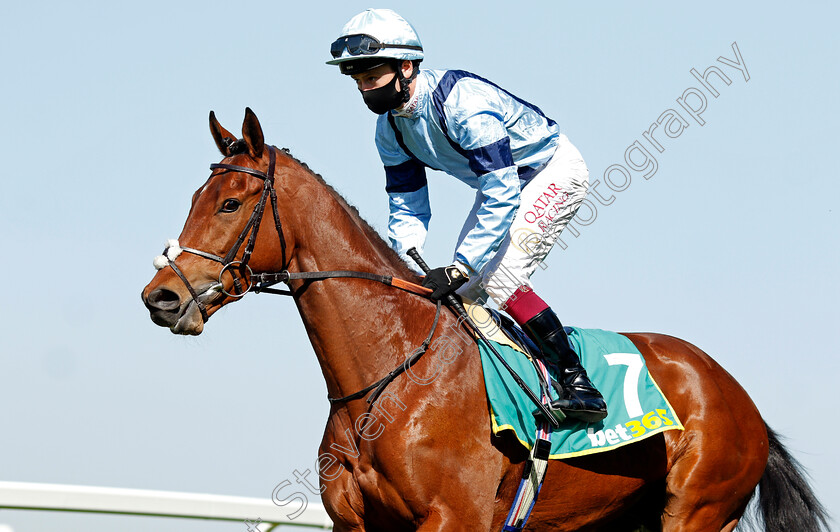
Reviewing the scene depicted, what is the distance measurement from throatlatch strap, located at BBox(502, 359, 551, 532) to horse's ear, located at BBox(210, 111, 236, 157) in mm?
1776

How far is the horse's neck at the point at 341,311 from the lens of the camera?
4059mm

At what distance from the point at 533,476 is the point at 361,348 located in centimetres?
97

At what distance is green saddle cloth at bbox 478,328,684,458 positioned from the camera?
4125 millimetres

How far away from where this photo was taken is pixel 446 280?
4254mm

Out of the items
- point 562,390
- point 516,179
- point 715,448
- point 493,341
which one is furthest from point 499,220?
point 715,448

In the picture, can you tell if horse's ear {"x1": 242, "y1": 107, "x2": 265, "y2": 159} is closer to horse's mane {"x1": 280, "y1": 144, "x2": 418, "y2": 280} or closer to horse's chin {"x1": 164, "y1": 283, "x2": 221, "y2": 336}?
horse's mane {"x1": 280, "y1": 144, "x2": 418, "y2": 280}

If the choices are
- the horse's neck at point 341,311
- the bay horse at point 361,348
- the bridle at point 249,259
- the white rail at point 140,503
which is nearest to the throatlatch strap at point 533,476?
the bay horse at point 361,348

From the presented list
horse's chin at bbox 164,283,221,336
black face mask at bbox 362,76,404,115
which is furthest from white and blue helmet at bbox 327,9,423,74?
horse's chin at bbox 164,283,221,336

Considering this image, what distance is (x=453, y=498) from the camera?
390 centimetres

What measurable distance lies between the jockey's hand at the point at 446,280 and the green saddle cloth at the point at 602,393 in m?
0.28

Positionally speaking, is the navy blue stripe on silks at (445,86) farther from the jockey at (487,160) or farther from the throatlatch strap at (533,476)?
the throatlatch strap at (533,476)

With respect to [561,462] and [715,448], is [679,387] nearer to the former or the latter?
[715,448]

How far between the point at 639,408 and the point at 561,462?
49 cm

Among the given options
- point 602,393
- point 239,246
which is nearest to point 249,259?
point 239,246
